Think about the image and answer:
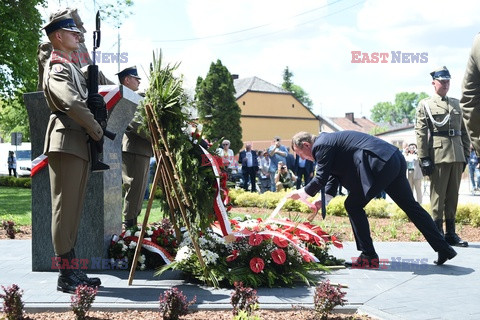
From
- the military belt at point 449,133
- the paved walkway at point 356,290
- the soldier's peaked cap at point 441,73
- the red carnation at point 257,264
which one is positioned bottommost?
the paved walkway at point 356,290

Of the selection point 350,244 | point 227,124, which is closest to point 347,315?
point 350,244

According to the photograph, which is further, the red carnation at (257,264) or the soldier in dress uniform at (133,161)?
the soldier in dress uniform at (133,161)

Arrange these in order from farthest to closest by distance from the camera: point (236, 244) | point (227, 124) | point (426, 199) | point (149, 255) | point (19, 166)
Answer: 1. point (227, 124)
2. point (19, 166)
3. point (426, 199)
4. point (149, 255)
5. point (236, 244)

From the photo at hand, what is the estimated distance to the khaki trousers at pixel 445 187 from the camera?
8234mm

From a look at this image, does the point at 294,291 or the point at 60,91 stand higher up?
the point at 60,91

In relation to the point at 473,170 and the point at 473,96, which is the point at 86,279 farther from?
the point at 473,170

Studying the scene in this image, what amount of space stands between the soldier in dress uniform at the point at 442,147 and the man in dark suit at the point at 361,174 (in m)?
1.78

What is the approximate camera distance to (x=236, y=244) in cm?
576

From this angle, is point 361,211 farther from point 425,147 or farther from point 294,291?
point 425,147

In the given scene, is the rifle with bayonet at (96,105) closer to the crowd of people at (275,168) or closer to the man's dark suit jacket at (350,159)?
the man's dark suit jacket at (350,159)

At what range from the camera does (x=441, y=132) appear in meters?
8.30

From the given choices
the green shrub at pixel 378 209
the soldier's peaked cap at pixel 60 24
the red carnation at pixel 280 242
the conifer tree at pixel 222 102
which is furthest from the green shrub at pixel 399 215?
the conifer tree at pixel 222 102

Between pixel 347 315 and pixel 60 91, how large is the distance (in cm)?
317

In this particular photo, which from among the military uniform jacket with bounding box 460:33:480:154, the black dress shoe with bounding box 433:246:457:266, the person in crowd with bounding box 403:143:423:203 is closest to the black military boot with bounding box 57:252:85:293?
the military uniform jacket with bounding box 460:33:480:154
